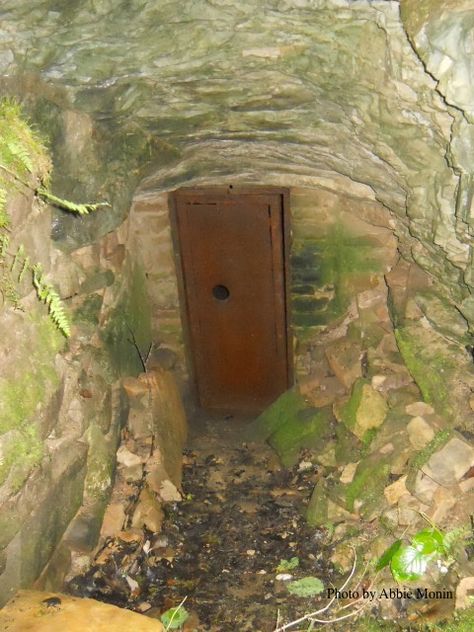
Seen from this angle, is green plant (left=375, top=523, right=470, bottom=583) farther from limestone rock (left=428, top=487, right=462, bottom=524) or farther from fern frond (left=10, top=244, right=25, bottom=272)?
fern frond (left=10, top=244, right=25, bottom=272)

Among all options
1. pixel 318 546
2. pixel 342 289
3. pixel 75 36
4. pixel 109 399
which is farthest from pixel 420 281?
pixel 75 36

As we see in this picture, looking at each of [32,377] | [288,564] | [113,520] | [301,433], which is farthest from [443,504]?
[32,377]

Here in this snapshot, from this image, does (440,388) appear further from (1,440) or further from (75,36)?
(75,36)

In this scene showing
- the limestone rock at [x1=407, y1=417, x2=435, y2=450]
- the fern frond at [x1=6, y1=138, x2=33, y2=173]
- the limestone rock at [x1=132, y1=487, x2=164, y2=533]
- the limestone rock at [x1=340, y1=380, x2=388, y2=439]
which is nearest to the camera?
the fern frond at [x1=6, y1=138, x2=33, y2=173]

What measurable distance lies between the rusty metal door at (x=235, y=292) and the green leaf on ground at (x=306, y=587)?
6.77ft

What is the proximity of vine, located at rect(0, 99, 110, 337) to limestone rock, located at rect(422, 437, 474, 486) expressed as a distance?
6.68 ft

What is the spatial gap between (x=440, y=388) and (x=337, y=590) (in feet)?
4.28

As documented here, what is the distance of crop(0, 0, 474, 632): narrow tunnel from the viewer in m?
2.44

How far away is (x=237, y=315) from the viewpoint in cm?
517

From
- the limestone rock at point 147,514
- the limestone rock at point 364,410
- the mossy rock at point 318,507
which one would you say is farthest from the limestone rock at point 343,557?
the limestone rock at point 147,514

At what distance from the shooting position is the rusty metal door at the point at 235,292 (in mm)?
4773

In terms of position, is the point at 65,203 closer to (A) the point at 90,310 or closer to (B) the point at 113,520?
(A) the point at 90,310

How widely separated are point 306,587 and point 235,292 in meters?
2.43

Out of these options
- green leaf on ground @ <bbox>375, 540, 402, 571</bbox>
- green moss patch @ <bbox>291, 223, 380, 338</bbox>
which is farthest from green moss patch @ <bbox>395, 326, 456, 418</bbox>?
green leaf on ground @ <bbox>375, 540, 402, 571</bbox>
